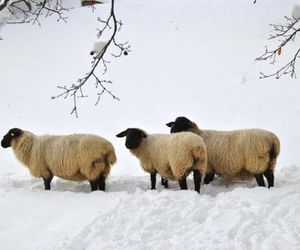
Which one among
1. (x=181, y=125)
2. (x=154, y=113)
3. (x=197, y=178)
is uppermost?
(x=181, y=125)

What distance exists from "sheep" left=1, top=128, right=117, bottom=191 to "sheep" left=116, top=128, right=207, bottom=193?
25.7 inches

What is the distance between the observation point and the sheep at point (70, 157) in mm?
8359

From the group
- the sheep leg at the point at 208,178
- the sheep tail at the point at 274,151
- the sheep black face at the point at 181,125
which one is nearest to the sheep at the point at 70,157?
the sheep black face at the point at 181,125

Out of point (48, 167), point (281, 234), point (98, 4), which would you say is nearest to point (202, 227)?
point (281, 234)

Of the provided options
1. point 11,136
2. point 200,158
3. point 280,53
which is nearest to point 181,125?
point 200,158

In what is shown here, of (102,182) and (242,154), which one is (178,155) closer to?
(242,154)

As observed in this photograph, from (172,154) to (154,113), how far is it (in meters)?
8.81

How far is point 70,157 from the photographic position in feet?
27.7

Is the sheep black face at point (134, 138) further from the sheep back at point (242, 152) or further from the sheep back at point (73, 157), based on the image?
the sheep back at point (242, 152)

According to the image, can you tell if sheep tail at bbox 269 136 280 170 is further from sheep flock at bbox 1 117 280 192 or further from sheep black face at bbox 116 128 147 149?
sheep black face at bbox 116 128 147 149

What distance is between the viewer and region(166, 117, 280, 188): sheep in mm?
8039

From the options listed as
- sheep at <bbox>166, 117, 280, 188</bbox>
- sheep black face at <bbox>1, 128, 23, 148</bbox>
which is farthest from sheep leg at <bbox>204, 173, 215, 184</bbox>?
sheep black face at <bbox>1, 128, 23, 148</bbox>

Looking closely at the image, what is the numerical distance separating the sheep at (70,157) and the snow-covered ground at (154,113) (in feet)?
1.40

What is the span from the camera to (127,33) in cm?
2470
